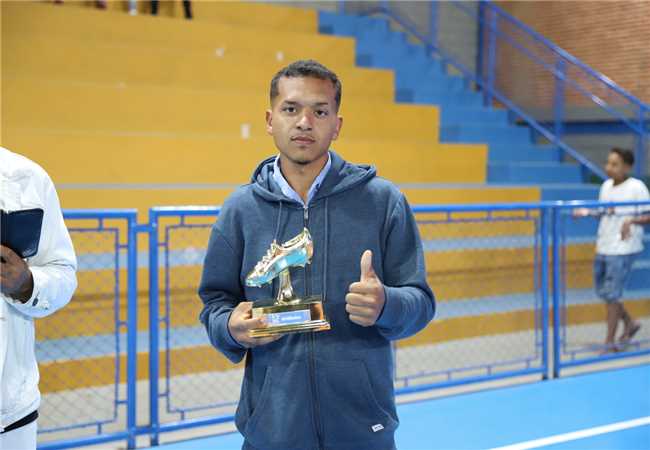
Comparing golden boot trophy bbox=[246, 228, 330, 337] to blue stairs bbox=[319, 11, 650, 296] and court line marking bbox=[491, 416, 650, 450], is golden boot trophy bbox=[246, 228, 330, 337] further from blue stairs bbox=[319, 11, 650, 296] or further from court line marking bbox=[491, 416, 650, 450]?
blue stairs bbox=[319, 11, 650, 296]

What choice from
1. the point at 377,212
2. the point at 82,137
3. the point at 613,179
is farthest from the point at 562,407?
the point at 82,137

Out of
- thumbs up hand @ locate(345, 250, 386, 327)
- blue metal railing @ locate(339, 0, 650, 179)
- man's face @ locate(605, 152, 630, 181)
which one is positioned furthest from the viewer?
blue metal railing @ locate(339, 0, 650, 179)

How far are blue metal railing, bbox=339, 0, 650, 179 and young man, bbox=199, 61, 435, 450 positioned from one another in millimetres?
7443

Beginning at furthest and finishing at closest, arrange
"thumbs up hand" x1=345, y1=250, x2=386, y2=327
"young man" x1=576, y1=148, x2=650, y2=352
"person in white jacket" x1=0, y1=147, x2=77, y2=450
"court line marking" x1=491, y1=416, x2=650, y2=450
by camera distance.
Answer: "young man" x1=576, y1=148, x2=650, y2=352 → "court line marking" x1=491, y1=416, x2=650, y2=450 → "person in white jacket" x1=0, y1=147, x2=77, y2=450 → "thumbs up hand" x1=345, y1=250, x2=386, y2=327

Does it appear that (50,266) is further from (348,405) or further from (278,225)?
(348,405)

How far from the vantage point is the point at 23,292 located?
177cm

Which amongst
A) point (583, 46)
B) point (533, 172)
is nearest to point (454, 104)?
point (533, 172)

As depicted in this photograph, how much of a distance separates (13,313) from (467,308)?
4943 millimetres

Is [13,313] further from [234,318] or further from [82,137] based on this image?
[82,137]

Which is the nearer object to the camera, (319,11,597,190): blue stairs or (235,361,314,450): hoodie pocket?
(235,361,314,450): hoodie pocket

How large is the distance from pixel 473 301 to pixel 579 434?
2.24 metres

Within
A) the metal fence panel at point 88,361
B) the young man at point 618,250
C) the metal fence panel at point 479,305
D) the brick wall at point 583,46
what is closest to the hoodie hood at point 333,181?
the metal fence panel at point 88,361

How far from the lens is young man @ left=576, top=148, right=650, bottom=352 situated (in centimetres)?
590

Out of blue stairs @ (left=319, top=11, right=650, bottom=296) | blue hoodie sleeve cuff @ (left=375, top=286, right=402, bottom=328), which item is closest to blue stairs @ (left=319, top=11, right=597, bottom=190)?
blue stairs @ (left=319, top=11, right=650, bottom=296)
